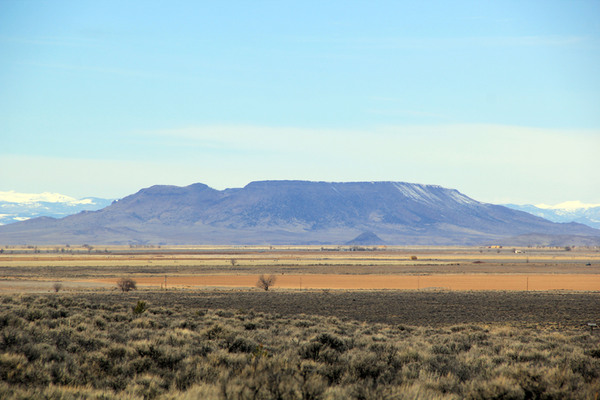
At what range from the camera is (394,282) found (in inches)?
2361

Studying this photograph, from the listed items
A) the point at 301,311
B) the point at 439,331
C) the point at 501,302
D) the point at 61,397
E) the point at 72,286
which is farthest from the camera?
the point at 72,286

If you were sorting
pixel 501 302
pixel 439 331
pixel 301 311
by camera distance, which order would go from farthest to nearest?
pixel 501 302 < pixel 301 311 < pixel 439 331

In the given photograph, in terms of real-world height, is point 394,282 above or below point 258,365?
below

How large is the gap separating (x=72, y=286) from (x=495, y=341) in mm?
41676

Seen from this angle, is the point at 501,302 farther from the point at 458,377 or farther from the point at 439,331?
the point at 458,377

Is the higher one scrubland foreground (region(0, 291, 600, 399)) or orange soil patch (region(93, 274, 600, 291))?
scrubland foreground (region(0, 291, 600, 399))

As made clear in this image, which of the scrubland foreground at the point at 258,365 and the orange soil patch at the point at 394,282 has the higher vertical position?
the scrubland foreground at the point at 258,365

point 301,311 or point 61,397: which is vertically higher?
point 61,397

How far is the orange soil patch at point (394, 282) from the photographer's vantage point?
176ft

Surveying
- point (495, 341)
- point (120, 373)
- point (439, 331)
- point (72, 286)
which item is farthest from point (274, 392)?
point (72, 286)

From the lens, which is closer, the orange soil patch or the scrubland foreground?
the scrubland foreground

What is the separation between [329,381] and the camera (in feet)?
34.4

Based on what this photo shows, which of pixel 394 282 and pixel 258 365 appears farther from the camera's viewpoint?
pixel 394 282

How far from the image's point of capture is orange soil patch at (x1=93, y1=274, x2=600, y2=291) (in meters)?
53.8
